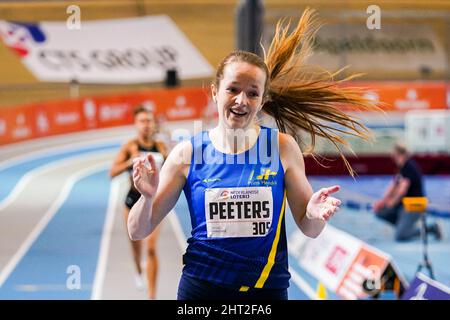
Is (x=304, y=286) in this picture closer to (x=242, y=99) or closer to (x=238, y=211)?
(x=238, y=211)

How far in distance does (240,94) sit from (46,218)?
9246 millimetres

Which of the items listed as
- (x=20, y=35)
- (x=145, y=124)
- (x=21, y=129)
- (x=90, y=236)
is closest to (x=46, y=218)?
(x=90, y=236)

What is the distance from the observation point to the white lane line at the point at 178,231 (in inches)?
401

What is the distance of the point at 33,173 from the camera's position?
52.7 ft

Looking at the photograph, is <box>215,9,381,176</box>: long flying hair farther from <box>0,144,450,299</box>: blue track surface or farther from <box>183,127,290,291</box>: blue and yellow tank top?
<box>0,144,450,299</box>: blue track surface

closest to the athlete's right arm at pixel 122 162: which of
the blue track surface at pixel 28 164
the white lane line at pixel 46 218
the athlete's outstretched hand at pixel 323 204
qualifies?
the white lane line at pixel 46 218

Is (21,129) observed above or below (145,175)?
below

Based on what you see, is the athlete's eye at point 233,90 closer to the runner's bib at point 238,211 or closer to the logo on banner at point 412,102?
the runner's bib at point 238,211

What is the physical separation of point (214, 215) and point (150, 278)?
4255mm

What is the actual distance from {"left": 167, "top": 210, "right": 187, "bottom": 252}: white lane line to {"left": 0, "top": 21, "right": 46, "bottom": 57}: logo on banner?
9.12 meters

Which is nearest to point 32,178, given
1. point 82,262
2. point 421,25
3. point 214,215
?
point 82,262

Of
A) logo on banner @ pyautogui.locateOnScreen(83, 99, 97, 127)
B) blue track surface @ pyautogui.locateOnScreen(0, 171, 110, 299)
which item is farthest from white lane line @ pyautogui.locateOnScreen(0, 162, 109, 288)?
logo on banner @ pyautogui.locateOnScreen(83, 99, 97, 127)

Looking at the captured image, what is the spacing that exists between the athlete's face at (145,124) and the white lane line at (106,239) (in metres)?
1.56
